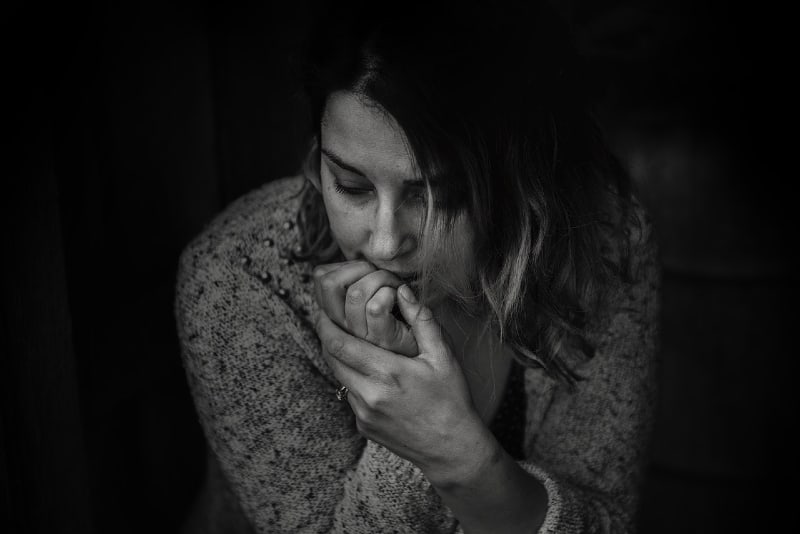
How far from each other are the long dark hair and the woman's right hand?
0.07m

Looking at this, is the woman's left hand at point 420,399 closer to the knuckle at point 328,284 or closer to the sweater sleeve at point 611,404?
the knuckle at point 328,284

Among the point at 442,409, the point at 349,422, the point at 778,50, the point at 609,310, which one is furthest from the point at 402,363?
the point at 778,50

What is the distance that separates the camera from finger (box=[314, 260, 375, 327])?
103 cm

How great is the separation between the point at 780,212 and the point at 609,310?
0.90m

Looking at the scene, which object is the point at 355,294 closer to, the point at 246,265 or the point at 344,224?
the point at 344,224

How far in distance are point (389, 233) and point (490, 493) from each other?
1.26 ft

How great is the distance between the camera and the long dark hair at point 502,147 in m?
0.88

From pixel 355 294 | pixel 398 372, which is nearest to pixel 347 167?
pixel 355 294

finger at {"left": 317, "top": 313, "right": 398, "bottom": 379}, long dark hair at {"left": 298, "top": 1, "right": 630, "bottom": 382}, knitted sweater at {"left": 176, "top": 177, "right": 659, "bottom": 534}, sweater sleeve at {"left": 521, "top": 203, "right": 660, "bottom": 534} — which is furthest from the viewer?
sweater sleeve at {"left": 521, "top": 203, "right": 660, "bottom": 534}

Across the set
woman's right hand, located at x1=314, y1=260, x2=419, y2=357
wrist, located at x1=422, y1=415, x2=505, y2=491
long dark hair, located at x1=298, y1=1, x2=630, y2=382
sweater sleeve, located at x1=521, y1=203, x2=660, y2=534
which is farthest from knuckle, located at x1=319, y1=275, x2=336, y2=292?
sweater sleeve, located at x1=521, y1=203, x2=660, y2=534

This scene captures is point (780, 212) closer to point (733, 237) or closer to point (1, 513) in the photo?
point (733, 237)

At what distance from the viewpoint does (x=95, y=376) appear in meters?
1.20

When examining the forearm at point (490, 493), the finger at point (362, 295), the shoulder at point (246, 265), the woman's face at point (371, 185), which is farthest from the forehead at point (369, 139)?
the forearm at point (490, 493)

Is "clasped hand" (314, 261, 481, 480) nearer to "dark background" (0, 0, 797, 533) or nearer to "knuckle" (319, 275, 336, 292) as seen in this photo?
"knuckle" (319, 275, 336, 292)
